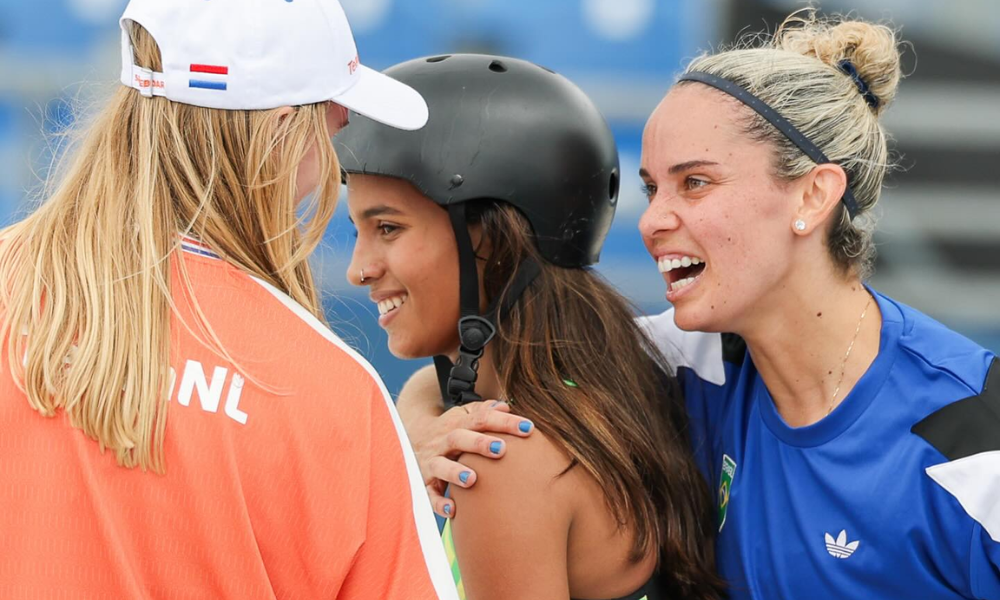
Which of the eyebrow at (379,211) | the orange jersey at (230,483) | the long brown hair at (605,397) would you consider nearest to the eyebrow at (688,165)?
the long brown hair at (605,397)

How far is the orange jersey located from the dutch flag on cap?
0.25 m

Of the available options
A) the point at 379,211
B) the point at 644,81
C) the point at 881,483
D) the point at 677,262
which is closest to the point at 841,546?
the point at 881,483

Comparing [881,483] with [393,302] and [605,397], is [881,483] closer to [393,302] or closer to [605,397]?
[605,397]

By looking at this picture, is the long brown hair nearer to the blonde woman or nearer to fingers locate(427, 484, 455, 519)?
fingers locate(427, 484, 455, 519)

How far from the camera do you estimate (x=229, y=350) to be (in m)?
1.54

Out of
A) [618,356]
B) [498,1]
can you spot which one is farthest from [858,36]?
[498,1]

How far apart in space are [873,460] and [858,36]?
103cm

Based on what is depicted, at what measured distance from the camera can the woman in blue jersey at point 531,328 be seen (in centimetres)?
229

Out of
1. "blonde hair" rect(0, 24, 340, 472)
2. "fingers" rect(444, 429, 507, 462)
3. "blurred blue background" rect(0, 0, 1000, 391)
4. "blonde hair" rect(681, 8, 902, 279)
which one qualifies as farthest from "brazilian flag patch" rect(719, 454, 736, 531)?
"blurred blue background" rect(0, 0, 1000, 391)

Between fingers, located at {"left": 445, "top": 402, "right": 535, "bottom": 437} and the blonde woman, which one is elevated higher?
the blonde woman

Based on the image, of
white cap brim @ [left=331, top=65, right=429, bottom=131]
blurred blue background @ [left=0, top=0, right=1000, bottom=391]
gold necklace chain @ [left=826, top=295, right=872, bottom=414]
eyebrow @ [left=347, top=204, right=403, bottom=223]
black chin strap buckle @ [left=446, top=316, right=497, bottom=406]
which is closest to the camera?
white cap brim @ [left=331, top=65, right=429, bottom=131]

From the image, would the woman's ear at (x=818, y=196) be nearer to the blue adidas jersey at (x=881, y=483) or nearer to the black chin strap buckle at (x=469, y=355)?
the blue adidas jersey at (x=881, y=483)

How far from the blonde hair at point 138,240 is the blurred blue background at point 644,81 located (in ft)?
15.7

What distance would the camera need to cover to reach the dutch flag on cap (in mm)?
1638
